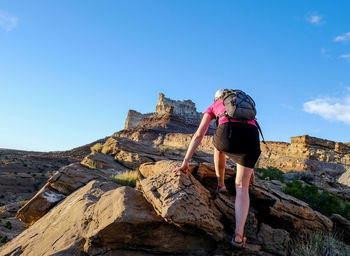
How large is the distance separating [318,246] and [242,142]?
230 centimetres

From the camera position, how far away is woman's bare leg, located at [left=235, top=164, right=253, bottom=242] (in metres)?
3.66

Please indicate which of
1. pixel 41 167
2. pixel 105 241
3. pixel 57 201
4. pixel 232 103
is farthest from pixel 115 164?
pixel 41 167

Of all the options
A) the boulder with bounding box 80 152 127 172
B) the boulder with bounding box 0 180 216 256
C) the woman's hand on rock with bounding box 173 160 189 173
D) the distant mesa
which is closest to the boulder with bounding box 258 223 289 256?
the boulder with bounding box 0 180 216 256

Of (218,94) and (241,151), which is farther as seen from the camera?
(218,94)

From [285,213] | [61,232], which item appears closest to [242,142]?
[285,213]

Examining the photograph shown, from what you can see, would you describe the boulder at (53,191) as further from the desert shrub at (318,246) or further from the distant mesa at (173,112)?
the distant mesa at (173,112)

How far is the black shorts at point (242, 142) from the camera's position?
378 cm

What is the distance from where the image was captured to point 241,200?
374 cm

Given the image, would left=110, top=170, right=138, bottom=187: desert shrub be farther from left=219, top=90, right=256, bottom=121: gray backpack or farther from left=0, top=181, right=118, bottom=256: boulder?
left=219, top=90, right=256, bottom=121: gray backpack

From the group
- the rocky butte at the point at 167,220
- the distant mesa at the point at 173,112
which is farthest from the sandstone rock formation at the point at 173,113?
the rocky butte at the point at 167,220

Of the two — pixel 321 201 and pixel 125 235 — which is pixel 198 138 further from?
pixel 321 201

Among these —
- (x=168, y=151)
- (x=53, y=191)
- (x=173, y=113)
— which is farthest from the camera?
(x=173, y=113)

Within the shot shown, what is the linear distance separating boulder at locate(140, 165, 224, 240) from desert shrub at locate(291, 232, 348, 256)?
55.7 inches

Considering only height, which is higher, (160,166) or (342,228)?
(160,166)
